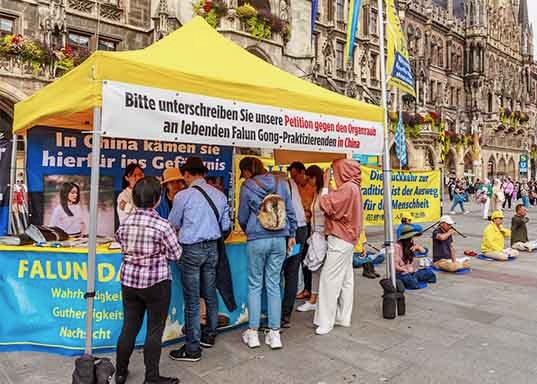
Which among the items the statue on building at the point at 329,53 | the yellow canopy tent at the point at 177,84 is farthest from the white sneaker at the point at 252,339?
the statue on building at the point at 329,53

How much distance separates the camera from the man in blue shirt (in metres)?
3.97

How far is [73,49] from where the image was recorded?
1739 cm

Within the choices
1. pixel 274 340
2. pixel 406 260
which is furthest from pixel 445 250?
pixel 274 340

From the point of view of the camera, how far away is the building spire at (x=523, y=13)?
6469cm

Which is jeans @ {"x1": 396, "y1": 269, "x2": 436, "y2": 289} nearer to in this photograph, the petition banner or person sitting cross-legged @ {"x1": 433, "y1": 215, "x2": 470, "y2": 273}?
person sitting cross-legged @ {"x1": 433, "y1": 215, "x2": 470, "y2": 273}

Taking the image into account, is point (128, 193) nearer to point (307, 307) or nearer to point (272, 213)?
point (272, 213)

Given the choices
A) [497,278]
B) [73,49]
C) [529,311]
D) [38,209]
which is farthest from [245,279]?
[73,49]

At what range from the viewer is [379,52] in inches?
298

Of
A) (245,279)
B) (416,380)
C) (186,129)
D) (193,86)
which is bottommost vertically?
(416,380)

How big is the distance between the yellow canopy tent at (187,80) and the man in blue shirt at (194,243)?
87cm

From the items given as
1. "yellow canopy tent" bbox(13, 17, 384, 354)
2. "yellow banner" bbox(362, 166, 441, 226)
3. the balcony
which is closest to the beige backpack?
"yellow canopy tent" bbox(13, 17, 384, 354)

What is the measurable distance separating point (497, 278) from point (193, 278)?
617cm

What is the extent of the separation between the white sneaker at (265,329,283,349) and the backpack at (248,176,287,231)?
3.57 feet

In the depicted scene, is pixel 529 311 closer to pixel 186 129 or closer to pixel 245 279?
pixel 245 279
